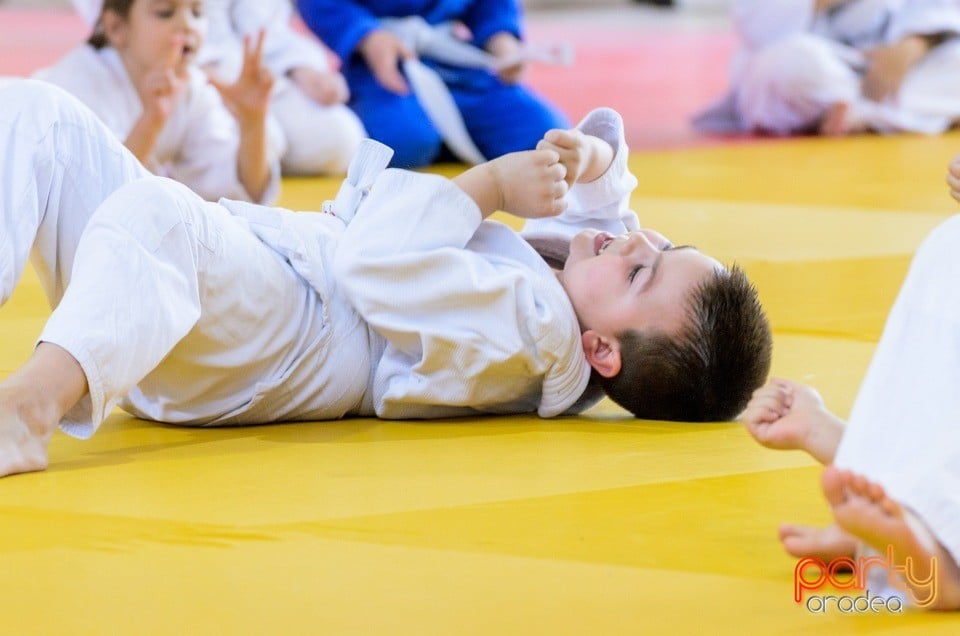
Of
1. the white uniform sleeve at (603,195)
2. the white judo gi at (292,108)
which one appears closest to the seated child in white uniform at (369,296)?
the white uniform sleeve at (603,195)

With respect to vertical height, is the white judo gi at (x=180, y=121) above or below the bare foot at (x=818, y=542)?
below

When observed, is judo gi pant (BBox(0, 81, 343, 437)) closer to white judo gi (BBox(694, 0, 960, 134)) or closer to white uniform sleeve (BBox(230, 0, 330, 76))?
white uniform sleeve (BBox(230, 0, 330, 76))

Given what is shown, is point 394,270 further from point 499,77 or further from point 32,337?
point 499,77

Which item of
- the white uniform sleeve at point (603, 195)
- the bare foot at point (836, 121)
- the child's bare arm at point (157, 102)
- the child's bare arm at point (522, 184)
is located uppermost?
the child's bare arm at point (522, 184)

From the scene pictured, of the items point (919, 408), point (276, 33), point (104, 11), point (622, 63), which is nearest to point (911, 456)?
point (919, 408)

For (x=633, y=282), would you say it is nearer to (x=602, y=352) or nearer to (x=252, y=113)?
(x=602, y=352)

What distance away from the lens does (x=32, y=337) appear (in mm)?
2025

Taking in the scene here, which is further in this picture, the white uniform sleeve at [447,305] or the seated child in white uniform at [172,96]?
the seated child in white uniform at [172,96]

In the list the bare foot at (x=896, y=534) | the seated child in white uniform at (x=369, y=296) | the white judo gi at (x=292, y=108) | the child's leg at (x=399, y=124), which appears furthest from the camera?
the child's leg at (x=399, y=124)

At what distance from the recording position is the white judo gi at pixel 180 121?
3.07 meters

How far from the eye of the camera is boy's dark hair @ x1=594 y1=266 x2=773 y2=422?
1464 millimetres

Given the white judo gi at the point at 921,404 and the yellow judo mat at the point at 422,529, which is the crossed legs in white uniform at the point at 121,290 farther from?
the white judo gi at the point at 921,404

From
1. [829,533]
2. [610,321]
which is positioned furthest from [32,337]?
[829,533]

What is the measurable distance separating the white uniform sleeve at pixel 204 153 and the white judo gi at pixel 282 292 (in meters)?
1.59
